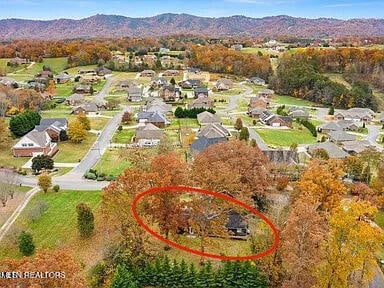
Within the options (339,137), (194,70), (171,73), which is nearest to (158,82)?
(171,73)

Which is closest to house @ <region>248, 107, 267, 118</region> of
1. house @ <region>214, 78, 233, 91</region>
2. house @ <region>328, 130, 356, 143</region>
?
house @ <region>328, 130, 356, 143</region>

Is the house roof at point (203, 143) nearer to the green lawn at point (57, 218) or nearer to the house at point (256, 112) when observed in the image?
the green lawn at point (57, 218)

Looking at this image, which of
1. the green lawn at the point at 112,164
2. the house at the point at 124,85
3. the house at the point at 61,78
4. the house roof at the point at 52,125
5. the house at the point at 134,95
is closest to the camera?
the green lawn at the point at 112,164

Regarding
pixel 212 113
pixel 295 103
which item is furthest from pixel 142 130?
pixel 295 103

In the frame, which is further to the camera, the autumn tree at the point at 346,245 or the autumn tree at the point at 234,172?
the autumn tree at the point at 234,172

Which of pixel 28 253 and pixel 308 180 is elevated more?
pixel 308 180

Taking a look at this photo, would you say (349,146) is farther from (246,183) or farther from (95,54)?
(95,54)

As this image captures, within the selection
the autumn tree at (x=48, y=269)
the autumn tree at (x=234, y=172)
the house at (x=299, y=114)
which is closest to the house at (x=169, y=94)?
the house at (x=299, y=114)
